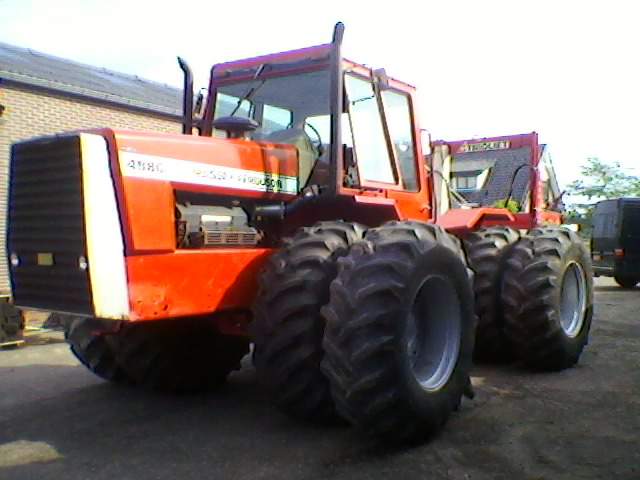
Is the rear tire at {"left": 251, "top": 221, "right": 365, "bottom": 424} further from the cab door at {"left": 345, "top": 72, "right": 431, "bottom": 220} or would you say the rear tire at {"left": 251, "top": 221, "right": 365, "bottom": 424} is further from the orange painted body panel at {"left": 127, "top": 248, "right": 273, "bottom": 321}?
the cab door at {"left": 345, "top": 72, "right": 431, "bottom": 220}

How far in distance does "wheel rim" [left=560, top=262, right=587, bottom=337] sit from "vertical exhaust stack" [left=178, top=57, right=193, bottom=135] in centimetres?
416

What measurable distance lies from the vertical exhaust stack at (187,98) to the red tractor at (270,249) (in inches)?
0.5

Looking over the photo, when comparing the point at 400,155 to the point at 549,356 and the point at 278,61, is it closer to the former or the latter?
the point at 278,61

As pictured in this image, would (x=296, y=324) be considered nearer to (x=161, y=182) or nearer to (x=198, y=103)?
(x=161, y=182)

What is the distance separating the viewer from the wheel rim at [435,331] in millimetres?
4871

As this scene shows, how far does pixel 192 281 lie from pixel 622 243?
1541cm

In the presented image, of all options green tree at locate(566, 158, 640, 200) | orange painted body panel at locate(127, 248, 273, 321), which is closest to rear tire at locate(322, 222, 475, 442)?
orange painted body panel at locate(127, 248, 273, 321)

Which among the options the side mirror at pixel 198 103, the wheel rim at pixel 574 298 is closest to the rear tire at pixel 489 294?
the wheel rim at pixel 574 298

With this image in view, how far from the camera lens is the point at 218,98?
19.8 ft

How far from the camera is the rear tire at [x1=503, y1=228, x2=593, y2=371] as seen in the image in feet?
21.2

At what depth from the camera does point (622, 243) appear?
1723 centimetres

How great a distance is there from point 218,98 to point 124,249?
2.41 meters

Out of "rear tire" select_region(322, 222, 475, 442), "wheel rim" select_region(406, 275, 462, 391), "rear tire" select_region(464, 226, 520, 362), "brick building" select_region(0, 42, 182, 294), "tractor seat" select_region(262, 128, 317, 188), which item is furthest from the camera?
"brick building" select_region(0, 42, 182, 294)

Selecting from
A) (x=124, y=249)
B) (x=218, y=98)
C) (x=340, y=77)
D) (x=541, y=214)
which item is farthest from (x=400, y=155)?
(x=541, y=214)
